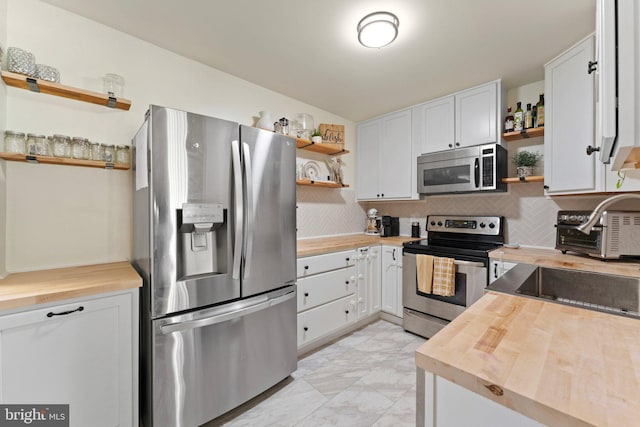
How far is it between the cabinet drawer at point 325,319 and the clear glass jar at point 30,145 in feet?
6.54

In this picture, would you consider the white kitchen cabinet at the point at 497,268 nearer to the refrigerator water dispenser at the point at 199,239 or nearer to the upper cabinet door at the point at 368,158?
the upper cabinet door at the point at 368,158

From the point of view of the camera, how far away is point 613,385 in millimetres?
537

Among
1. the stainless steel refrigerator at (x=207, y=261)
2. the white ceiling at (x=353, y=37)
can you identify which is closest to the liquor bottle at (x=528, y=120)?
the white ceiling at (x=353, y=37)

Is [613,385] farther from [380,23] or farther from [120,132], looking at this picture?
[120,132]

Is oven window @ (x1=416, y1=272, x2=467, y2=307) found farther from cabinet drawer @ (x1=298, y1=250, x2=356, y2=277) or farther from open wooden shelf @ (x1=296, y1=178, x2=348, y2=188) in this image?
open wooden shelf @ (x1=296, y1=178, x2=348, y2=188)

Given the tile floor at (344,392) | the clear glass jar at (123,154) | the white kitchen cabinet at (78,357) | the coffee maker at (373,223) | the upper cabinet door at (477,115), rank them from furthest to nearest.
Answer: the coffee maker at (373,223), the upper cabinet door at (477,115), the clear glass jar at (123,154), the tile floor at (344,392), the white kitchen cabinet at (78,357)

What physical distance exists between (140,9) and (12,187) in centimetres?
128

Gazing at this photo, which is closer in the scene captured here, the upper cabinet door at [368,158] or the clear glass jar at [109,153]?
the clear glass jar at [109,153]

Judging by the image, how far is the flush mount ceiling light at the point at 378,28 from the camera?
1653mm

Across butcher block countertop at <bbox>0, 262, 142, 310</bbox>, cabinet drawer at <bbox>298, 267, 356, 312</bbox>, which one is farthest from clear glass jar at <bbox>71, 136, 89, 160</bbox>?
cabinet drawer at <bbox>298, 267, 356, 312</bbox>

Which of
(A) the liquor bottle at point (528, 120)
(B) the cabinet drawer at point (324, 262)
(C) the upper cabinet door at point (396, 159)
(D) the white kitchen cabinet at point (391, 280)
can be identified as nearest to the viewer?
(B) the cabinet drawer at point (324, 262)

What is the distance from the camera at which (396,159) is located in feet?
10.4

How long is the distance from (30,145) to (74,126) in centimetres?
28

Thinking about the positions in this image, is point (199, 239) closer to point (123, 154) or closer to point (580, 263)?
point (123, 154)
